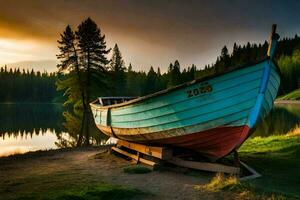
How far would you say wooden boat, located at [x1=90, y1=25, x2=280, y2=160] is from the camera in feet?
28.0

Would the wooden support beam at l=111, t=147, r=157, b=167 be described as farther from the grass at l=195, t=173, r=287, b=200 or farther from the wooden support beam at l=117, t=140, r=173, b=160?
the grass at l=195, t=173, r=287, b=200

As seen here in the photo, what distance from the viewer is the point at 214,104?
8.68 m

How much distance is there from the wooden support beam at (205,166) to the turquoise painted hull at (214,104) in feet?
1.24

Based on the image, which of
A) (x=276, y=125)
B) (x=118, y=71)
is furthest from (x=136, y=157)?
(x=118, y=71)

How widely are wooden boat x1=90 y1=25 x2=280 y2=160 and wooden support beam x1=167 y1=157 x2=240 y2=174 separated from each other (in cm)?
35

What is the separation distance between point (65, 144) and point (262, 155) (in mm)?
12347

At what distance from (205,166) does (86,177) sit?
339cm

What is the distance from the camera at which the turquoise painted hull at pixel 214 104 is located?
28.0ft

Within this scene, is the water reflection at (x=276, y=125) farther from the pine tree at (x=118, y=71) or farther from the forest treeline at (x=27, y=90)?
the forest treeline at (x=27, y=90)

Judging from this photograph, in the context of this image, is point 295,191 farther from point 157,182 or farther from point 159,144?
point 159,144

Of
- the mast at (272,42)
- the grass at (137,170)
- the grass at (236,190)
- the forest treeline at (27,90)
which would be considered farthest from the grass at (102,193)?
the forest treeline at (27,90)

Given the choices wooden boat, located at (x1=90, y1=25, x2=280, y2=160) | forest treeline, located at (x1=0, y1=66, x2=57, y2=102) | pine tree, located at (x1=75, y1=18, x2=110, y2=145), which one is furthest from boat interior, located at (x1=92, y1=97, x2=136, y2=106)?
forest treeline, located at (x1=0, y1=66, x2=57, y2=102)

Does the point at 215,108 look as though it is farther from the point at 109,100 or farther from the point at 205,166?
the point at 109,100

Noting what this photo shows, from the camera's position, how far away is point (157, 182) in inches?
333
